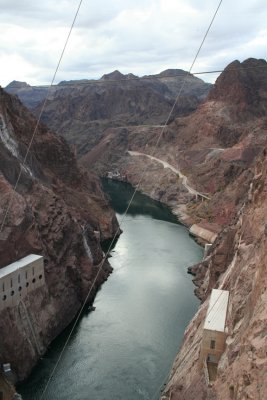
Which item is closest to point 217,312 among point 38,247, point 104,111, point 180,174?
point 38,247

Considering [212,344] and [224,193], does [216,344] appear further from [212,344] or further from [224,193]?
[224,193]

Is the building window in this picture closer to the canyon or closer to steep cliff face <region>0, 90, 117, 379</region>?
the canyon

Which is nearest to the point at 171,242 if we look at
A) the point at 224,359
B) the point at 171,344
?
the point at 171,344

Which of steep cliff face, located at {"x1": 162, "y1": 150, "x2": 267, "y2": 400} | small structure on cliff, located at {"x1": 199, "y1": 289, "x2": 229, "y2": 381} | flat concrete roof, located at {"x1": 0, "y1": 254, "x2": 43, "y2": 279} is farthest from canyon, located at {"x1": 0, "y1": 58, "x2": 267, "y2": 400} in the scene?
flat concrete roof, located at {"x1": 0, "y1": 254, "x2": 43, "y2": 279}

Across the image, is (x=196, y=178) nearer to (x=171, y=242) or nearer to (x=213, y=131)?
(x=213, y=131)

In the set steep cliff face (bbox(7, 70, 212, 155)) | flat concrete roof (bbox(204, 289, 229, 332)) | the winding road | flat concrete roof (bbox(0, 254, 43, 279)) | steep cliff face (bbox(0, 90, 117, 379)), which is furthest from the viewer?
steep cliff face (bbox(7, 70, 212, 155))

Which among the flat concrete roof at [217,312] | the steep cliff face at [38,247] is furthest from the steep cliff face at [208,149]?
the flat concrete roof at [217,312]
